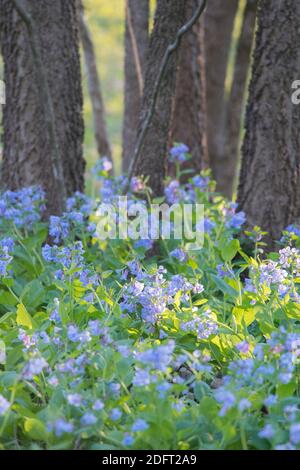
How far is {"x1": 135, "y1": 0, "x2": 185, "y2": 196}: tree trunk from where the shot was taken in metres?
4.36

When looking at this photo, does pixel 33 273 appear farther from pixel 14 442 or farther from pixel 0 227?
pixel 14 442

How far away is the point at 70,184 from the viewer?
474 cm

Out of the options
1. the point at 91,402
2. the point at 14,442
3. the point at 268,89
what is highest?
the point at 268,89

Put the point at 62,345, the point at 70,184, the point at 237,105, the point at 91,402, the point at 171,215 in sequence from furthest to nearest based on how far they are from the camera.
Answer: the point at 237,105
the point at 70,184
the point at 171,215
the point at 62,345
the point at 91,402

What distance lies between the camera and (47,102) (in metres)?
4.28

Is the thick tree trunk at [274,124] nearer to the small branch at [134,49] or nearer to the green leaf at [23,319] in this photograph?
the small branch at [134,49]

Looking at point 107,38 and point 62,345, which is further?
point 107,38

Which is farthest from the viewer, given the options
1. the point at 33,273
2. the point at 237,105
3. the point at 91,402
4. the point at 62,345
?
the point at 237,105

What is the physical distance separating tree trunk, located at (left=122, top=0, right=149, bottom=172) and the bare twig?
112 cm

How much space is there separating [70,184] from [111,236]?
2.80 feet

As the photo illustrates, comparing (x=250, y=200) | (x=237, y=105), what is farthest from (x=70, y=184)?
(x=237, y=105)

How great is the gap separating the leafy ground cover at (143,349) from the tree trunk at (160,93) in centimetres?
41

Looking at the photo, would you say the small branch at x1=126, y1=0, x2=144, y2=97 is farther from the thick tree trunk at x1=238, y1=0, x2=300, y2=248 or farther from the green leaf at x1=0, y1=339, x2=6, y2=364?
the green leaf at x1=0, y1=339, x2=6, y2=364

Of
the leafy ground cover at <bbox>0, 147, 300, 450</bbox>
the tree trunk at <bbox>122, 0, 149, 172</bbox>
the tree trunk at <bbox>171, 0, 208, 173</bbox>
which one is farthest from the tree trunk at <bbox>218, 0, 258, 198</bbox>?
the leafy ground cover at <bbox>0, 147, 300, 450</bbox>
